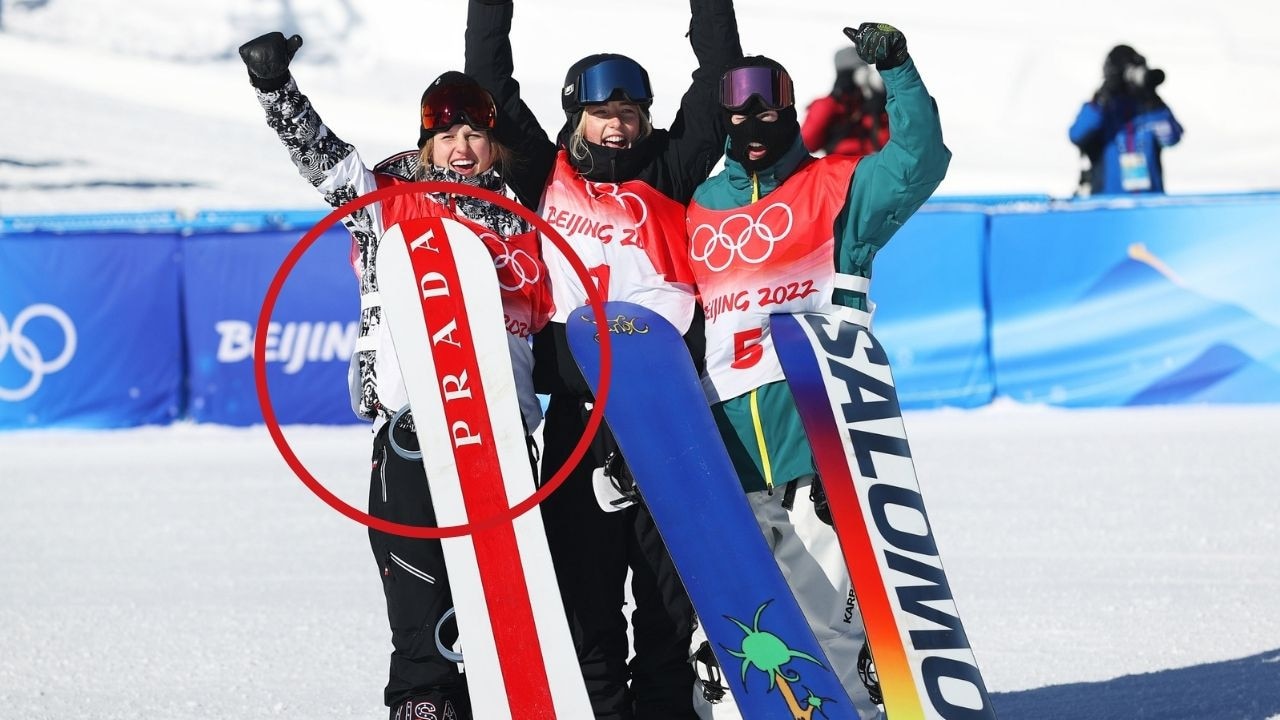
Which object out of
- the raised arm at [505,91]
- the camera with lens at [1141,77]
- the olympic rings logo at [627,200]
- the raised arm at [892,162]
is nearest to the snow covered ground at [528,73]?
the camera with lens at [1141,77]

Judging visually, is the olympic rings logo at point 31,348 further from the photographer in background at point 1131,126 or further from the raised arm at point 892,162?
the photographer in background at point 1131,126

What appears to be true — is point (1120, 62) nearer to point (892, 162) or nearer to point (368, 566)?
point (368, 566)

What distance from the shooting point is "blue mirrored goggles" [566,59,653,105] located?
147 inches

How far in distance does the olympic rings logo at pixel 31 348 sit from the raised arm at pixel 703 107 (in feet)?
22.5

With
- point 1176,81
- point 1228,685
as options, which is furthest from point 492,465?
point 1176,81

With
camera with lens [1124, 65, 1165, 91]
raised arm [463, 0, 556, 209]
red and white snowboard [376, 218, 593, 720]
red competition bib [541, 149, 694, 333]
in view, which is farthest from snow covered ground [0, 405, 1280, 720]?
camera with lens [1124, 65, 1165, 91]

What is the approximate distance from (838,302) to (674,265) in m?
0.41

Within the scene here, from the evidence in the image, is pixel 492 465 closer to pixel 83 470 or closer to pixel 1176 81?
pixel 83 470

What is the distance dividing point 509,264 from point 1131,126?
367 inches

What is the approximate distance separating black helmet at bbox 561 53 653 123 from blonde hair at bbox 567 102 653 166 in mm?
28

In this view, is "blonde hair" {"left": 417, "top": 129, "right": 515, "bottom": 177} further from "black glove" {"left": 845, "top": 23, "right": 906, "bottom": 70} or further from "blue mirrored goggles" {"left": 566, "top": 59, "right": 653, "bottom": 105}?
"black glove" {"left": 845, "top": 23, "right": 906, "bottom": 70}

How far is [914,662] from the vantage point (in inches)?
131

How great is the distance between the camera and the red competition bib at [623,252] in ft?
12.3

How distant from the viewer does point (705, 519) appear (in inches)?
138
